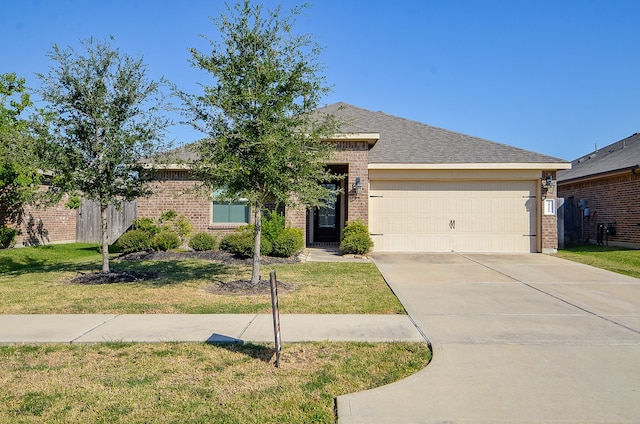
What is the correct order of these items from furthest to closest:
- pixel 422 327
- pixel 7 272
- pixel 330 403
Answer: pixel 7 272 < pixel 422 327 < pixel 330 403

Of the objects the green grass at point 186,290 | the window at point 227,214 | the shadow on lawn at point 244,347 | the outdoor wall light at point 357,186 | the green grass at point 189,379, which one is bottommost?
the green grass at point 189,379

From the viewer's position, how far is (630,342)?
5.42m

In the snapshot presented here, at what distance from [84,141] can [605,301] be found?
10.4 m

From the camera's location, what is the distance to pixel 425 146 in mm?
17078

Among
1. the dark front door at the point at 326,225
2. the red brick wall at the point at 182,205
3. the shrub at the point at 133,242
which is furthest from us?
the dark front door at the point at 326,225

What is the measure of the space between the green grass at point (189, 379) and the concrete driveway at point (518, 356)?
0.33 m

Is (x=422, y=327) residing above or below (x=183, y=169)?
below

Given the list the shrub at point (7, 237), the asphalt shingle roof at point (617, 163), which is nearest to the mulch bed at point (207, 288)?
the shrub at point (7, 237)

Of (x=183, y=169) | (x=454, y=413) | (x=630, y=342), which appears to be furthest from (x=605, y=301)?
(x=183, y=169)

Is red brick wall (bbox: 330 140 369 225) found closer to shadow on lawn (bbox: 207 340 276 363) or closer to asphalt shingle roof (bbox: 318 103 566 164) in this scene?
asphalt shingle roof (bbox: 318 103 566 164)

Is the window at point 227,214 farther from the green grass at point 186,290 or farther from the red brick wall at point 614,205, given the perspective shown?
the red brick wall at point 614,205

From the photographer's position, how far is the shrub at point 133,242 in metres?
14.8

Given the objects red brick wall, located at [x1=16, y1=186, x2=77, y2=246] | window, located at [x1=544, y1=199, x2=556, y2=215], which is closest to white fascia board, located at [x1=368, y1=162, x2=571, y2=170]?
window, located at [x1=544, y1=199, x2=556, y2=215]

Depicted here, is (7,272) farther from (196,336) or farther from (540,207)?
(540,207)
